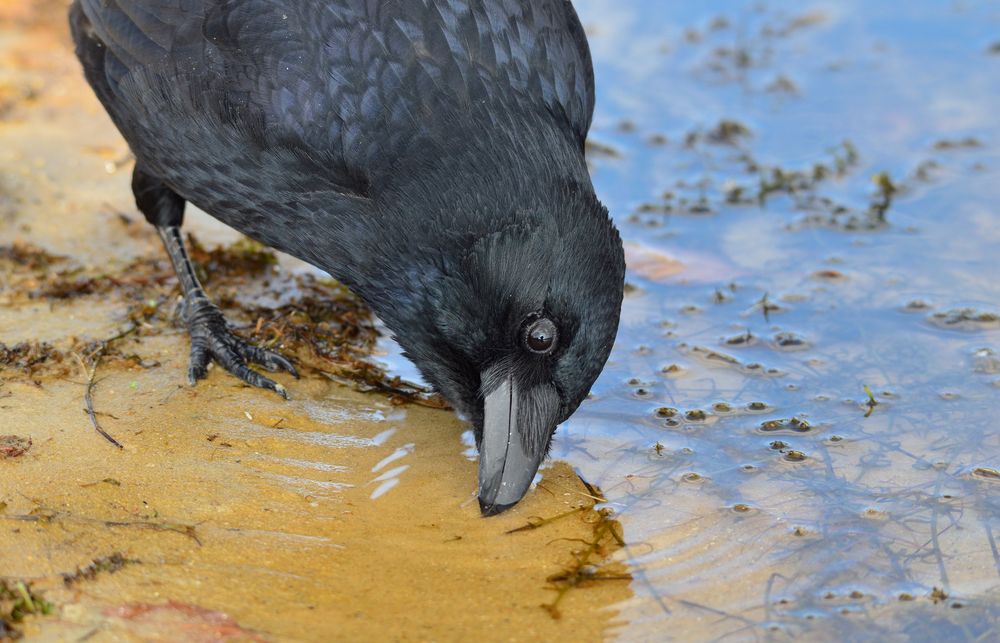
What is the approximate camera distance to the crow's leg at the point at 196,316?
469cm

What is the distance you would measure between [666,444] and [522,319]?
36.6 inches

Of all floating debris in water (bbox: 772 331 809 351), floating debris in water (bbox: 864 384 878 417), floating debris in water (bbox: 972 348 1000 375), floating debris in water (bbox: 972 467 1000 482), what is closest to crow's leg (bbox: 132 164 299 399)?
floating debris in water (bbox: 772 331 809 351)

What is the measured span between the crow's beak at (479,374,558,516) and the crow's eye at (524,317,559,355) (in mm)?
141

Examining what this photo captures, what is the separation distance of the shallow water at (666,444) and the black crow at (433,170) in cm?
46

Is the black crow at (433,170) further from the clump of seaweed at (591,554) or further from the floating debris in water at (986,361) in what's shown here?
the floating debris in water at (986,361)

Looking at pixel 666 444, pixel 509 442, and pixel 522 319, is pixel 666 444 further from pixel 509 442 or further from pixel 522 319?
pixel 522 319

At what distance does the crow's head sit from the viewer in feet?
12.2

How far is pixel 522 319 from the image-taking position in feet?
12.4

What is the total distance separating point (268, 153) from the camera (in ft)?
13.4

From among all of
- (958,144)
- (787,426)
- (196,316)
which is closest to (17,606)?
(196,316)

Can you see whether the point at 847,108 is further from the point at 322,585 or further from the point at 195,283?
the point at 322,585

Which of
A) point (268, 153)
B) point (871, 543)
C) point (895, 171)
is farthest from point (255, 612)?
point (895, 171)

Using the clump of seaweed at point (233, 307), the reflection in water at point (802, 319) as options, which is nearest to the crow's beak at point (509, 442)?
the reflection in water at point (802, 319)

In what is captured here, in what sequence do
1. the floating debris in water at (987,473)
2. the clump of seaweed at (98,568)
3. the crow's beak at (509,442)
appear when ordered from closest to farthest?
the clump of seaweed at (98,568)
the crow's beak at (509,442)
the floating debris in water at (987,473)
